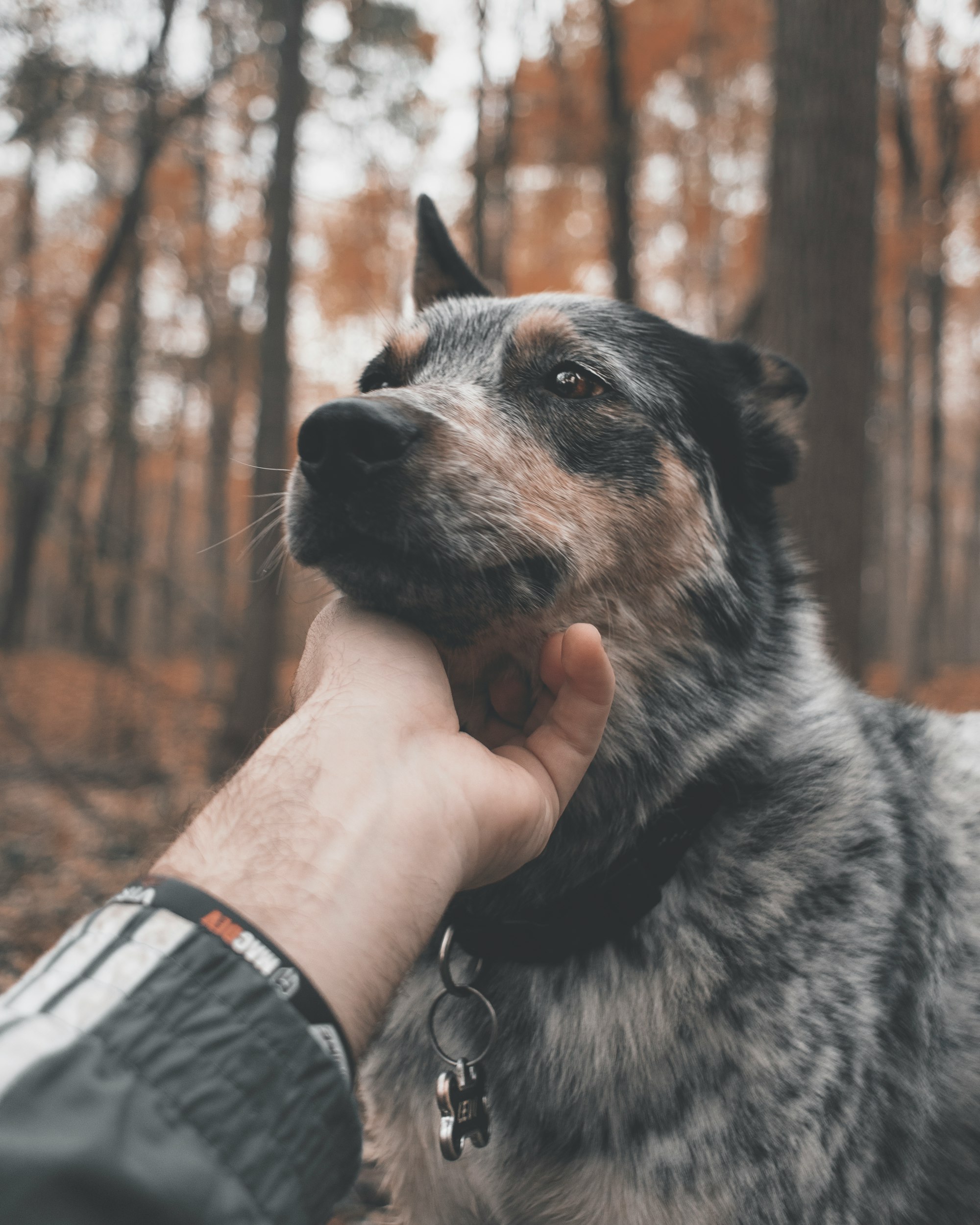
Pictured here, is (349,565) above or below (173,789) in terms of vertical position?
above

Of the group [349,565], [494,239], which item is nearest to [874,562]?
[494,239]

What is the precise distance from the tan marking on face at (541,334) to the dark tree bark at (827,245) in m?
2.89

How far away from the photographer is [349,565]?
6.18 ft

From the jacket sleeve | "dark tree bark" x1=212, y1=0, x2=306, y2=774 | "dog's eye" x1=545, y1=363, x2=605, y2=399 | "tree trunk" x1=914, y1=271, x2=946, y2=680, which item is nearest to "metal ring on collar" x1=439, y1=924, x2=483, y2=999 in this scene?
the jacket sleeve

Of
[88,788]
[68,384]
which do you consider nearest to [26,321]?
[88,788]

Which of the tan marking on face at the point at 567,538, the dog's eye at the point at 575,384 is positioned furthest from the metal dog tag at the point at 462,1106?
the dog's eye at the point at 575,384

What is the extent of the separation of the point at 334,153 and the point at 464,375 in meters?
9.43

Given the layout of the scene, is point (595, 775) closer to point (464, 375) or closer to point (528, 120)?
point (464, 375)

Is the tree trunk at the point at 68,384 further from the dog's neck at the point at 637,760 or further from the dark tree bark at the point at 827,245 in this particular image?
the dog's neck at the point at 637,760

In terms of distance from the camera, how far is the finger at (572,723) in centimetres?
175

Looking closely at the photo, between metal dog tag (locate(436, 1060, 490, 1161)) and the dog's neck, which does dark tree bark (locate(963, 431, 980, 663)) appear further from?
metal dog tag (locate(436, 1060, 490, 1161))

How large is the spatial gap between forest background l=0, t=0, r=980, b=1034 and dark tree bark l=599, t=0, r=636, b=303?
43 mm

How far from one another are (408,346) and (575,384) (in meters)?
0.69

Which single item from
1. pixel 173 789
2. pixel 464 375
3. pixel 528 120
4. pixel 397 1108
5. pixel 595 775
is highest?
pixel 528 120
